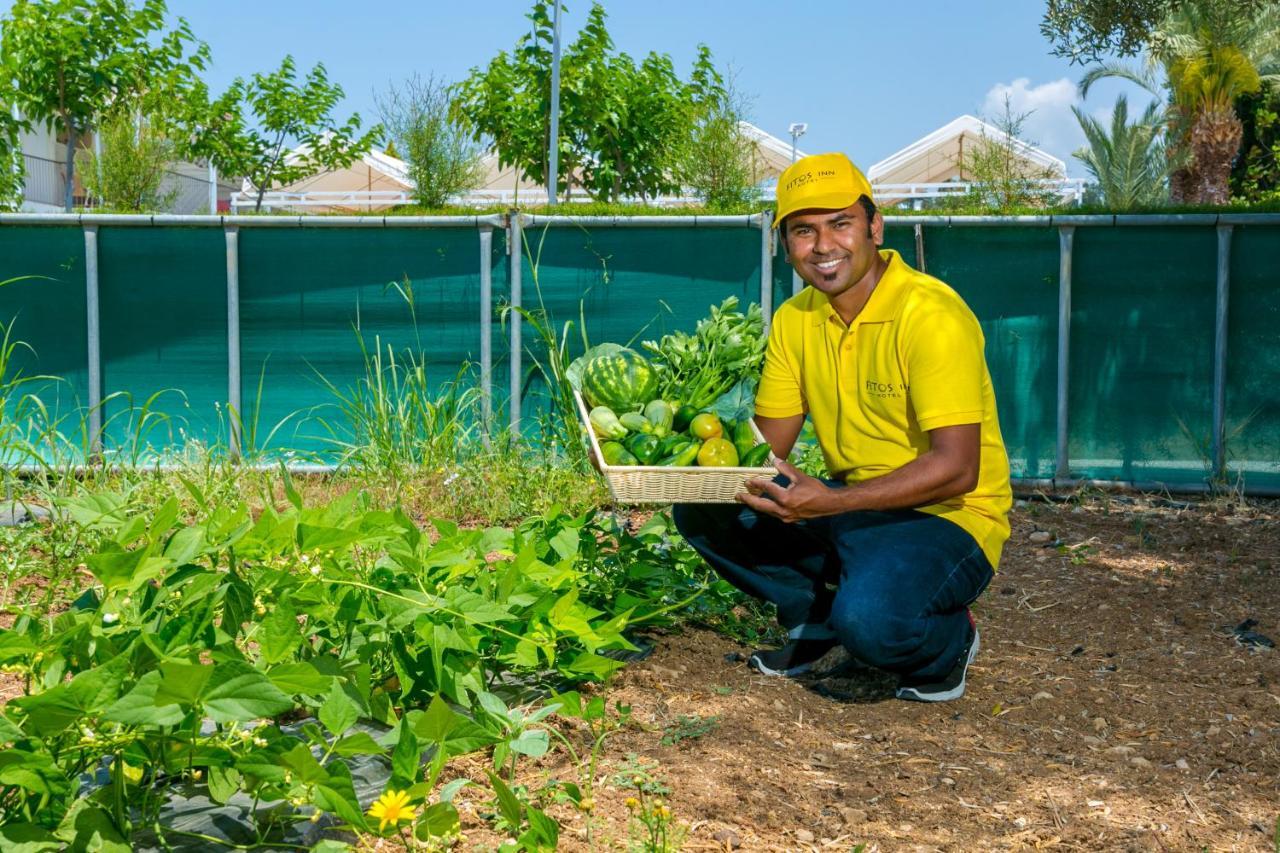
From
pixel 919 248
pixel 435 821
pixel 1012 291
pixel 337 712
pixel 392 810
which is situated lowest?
pixel 435 821

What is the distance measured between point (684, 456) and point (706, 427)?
0.76 feet

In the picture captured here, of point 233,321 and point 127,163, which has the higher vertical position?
point 127,163

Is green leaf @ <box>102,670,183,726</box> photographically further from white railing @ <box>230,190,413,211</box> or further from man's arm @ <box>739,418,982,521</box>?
white railing @ <box>230,190,413,211</box>

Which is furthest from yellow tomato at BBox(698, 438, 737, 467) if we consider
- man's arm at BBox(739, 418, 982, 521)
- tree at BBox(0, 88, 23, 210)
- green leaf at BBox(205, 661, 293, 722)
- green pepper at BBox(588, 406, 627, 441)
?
tree at BBox(0, 88, 23, 210)

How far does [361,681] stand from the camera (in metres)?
2.80

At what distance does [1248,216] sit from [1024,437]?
179cm

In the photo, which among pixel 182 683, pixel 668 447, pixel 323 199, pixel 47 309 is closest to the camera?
pixel 182 683

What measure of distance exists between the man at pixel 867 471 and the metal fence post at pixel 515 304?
3.49 m

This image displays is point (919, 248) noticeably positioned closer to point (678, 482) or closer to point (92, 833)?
point (678, 482)

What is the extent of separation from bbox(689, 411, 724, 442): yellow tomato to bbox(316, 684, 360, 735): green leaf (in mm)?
1847

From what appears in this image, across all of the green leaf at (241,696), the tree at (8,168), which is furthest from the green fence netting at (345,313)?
the tree at (8,168)

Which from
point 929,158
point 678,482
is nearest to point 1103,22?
point 678,482

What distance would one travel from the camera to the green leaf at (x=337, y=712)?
2551mm

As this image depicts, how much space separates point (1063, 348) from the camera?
7.70 metres
